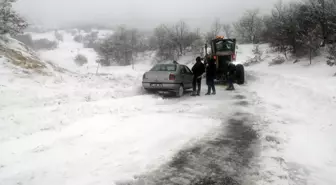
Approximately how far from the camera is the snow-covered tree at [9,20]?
1025cm

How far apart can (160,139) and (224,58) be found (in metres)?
11.6

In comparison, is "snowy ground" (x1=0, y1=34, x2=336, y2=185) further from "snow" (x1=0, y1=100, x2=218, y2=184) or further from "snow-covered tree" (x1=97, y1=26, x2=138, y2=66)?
"snow-covered tree" (x1=97, y1=26, x2=138, y2=66)

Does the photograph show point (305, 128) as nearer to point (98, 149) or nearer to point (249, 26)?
point (98, 149)

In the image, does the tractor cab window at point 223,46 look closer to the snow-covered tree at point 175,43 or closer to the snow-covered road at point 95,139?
the snow-covered road at point 95,139

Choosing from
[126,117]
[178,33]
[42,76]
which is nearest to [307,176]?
[126,117]

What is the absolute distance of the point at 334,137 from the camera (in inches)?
203

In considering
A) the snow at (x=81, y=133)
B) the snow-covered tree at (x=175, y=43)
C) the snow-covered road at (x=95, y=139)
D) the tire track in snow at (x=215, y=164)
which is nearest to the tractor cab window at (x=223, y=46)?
the snow at (x=81, y=133)

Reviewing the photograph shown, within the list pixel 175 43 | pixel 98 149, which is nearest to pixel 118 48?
pixel 175 43

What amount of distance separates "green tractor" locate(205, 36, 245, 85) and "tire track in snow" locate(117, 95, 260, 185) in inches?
398

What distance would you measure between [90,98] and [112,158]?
17.4ft

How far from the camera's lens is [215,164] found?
407 centimetres

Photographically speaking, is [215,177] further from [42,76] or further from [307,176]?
[42,76]

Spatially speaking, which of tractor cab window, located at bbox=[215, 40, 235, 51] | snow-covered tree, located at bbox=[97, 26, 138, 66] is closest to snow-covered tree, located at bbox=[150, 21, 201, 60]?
snow-covered tree, located at bbox=[97, 26, 138, 66]

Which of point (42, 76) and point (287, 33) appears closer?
point (42, 76)
